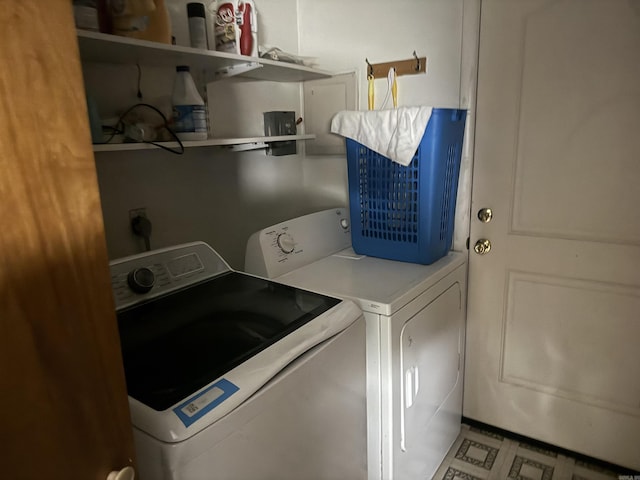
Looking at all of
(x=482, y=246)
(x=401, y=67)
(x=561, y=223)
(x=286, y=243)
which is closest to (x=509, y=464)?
(x=482, y=246)

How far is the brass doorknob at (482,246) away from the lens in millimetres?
1939

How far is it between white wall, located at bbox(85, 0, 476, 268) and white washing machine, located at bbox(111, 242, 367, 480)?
31 cm

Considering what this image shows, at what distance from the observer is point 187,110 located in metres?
1.54

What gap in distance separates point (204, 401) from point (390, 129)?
3.92 feet

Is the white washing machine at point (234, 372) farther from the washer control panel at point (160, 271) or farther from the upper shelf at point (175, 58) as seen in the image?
the upper shelf at point (175, 58)

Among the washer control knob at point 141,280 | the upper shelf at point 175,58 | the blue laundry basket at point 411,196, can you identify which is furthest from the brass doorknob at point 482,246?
the washer control knob at point 141,280

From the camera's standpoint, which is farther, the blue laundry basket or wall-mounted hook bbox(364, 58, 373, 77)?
wall-mounted hook bbox(364, 58, 373, 77)

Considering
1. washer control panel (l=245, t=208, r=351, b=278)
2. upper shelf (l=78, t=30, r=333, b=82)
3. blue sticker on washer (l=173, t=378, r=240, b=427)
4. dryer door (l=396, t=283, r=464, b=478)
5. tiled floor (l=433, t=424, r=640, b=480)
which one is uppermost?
upper shelf (l=78, t=30, r=333, b=82)

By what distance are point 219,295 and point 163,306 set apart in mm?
172

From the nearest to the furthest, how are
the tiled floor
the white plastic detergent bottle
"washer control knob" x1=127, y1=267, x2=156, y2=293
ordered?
"washer control knob" x1=127, y1=267, x2=156, y2=293, the white plastic detergent bottle, the tiled floor

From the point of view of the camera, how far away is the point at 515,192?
6.03 feet

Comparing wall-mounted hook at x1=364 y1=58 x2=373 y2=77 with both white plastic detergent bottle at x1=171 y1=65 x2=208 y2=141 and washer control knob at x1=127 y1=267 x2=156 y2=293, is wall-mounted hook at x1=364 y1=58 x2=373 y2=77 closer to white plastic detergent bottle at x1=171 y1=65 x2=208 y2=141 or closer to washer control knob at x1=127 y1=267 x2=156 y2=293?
white plastic detergent bottle at x1=171 y1=65 x2=208 y2=141

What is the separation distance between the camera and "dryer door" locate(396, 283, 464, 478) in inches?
60.8

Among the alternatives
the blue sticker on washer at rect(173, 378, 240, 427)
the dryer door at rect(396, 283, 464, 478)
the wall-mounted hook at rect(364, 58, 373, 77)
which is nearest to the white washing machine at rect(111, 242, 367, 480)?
the blue sticker on washer at rect(173, 378, 240, 427)
